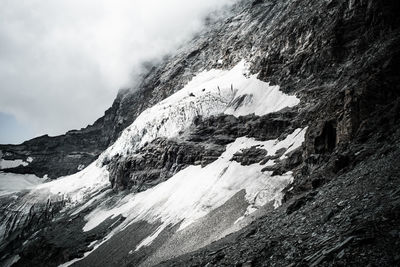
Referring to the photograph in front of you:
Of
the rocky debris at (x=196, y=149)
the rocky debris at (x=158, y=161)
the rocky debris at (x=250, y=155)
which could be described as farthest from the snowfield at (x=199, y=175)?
the rocky debris at (x=158, y=161)

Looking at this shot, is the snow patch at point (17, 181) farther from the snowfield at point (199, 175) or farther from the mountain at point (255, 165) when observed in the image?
the snowfield at point (199, 175)

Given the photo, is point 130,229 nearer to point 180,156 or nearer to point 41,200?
point 180,156

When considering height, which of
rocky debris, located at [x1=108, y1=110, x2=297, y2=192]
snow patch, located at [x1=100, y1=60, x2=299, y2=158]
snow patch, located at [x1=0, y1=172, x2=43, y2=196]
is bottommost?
rocky debris, located at [x1=108, y1=110, x2=297, y2=192]

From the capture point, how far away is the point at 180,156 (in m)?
92.5

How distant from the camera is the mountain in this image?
1814 cm

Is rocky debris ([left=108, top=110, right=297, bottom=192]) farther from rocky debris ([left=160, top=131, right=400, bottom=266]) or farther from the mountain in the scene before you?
rocky debris ([left=160, top=131, right=400, bottom=266])

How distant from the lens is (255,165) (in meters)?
64.4

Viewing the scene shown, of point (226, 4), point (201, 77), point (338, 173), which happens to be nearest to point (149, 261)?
point (338, 173)

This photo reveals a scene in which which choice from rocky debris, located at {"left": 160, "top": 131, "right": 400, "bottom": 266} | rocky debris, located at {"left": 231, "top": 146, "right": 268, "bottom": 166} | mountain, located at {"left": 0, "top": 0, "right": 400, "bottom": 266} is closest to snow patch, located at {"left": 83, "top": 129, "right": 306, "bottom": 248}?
mountain, located at {"left": 0, "top": 0, "right": 400, "bottom": 266}

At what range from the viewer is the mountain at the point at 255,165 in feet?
59.5

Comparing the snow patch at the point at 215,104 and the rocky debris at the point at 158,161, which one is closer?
the rocky debris at the point at 158,161

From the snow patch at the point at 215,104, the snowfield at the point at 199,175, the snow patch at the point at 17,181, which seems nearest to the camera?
the snowfield at the point at 199,175

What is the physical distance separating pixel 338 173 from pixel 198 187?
4399 centimetres

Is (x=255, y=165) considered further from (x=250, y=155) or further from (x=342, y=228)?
(x=342, y=228)
